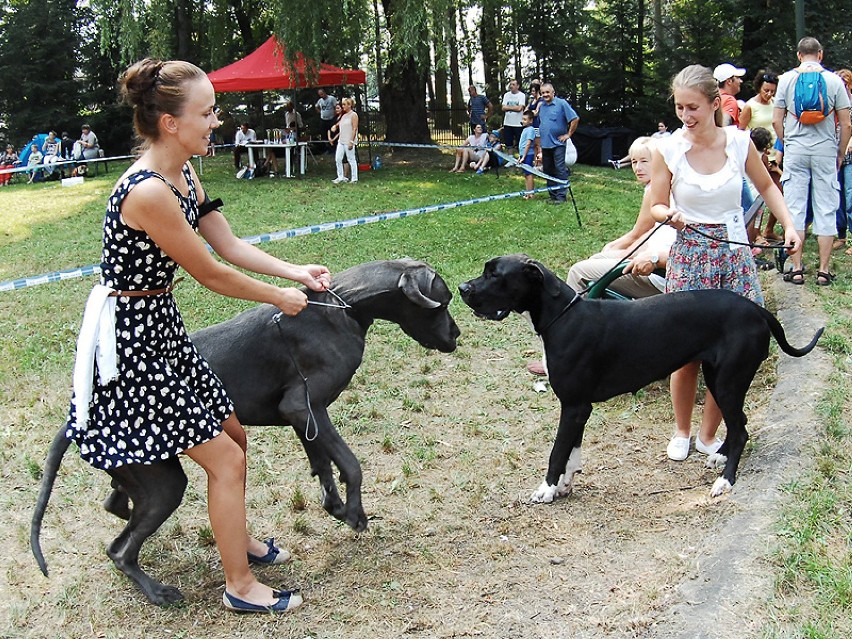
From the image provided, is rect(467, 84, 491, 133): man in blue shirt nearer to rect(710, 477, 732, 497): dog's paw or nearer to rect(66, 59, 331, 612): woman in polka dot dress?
rect(710, 477, 732, 497): dog's paw

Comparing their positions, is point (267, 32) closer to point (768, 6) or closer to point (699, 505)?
point (768, 6)

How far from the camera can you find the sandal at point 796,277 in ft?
25.8

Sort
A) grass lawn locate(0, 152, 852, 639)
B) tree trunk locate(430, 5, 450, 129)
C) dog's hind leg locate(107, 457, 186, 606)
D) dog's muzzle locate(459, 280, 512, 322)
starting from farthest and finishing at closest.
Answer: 1. tree trunk locate(430, 5, 450, 129)
2. dog's muzzle locate(459, 280, 512, 322)
3. grass lawn locate(0, 152, 852, 639)
4. dog's hind leg locate(107, 457, 186, 606)

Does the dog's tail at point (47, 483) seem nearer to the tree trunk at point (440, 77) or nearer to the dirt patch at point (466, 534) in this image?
the dirt patch at point (466, 534)

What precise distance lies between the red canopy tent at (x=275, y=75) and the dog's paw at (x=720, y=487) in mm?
17134

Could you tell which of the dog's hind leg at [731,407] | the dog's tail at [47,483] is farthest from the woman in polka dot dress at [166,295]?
the dog's hind leg at [731,407]

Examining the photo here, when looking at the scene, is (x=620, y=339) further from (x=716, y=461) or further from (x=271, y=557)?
(x=271, y=557)

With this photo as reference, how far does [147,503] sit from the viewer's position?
3.40 meters

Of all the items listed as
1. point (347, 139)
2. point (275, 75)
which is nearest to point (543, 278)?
point (347, 139)

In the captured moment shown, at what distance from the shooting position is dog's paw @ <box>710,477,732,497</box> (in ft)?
14.3

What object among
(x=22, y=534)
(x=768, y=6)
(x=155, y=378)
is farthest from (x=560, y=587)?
(x=768, y=6)

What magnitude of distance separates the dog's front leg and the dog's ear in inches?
23.9

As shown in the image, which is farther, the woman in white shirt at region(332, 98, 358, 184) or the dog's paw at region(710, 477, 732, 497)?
the woman in white shirt at region(332, 98, 358, 184)

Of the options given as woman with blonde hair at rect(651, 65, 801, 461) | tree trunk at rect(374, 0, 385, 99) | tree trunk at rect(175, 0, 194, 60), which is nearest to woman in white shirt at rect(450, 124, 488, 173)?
tree trunk at rect(374, 0, 385, 99)
